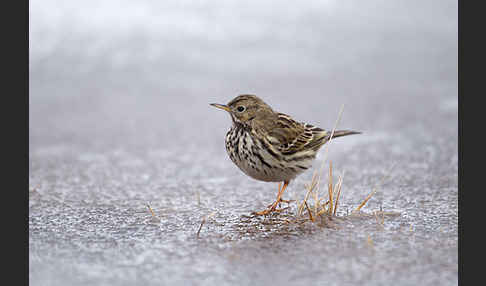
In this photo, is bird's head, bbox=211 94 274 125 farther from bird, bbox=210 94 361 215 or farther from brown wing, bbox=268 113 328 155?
brown wing, bbox=268 113 328 155

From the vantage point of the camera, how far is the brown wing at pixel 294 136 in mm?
5160

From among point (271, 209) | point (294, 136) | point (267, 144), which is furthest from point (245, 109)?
point (271, 209)

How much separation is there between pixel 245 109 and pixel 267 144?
0.42 metres

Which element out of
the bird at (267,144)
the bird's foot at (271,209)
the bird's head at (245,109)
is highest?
the bird's head at (245,109)

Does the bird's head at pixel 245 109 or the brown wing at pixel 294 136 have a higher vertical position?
the bird's head at pixel 245 109

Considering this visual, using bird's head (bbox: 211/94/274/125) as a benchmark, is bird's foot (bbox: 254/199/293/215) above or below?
below

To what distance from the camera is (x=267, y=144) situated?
16.6ft

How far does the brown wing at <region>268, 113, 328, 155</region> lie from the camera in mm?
5160

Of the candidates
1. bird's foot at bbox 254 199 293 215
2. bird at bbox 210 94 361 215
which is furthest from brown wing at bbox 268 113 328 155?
bird's foot at bbox 254 199 293 215

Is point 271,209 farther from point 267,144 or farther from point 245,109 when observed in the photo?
point 245,109

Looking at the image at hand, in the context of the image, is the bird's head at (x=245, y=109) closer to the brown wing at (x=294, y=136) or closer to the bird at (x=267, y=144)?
the bird at (x=267, y=144)

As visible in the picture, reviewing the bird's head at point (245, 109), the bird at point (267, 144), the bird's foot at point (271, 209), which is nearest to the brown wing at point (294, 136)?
the bird at point (267, 144)

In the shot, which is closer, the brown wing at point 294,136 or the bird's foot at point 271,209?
the bird's foot at point 271,209

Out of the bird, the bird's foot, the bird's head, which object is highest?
the bird's head
